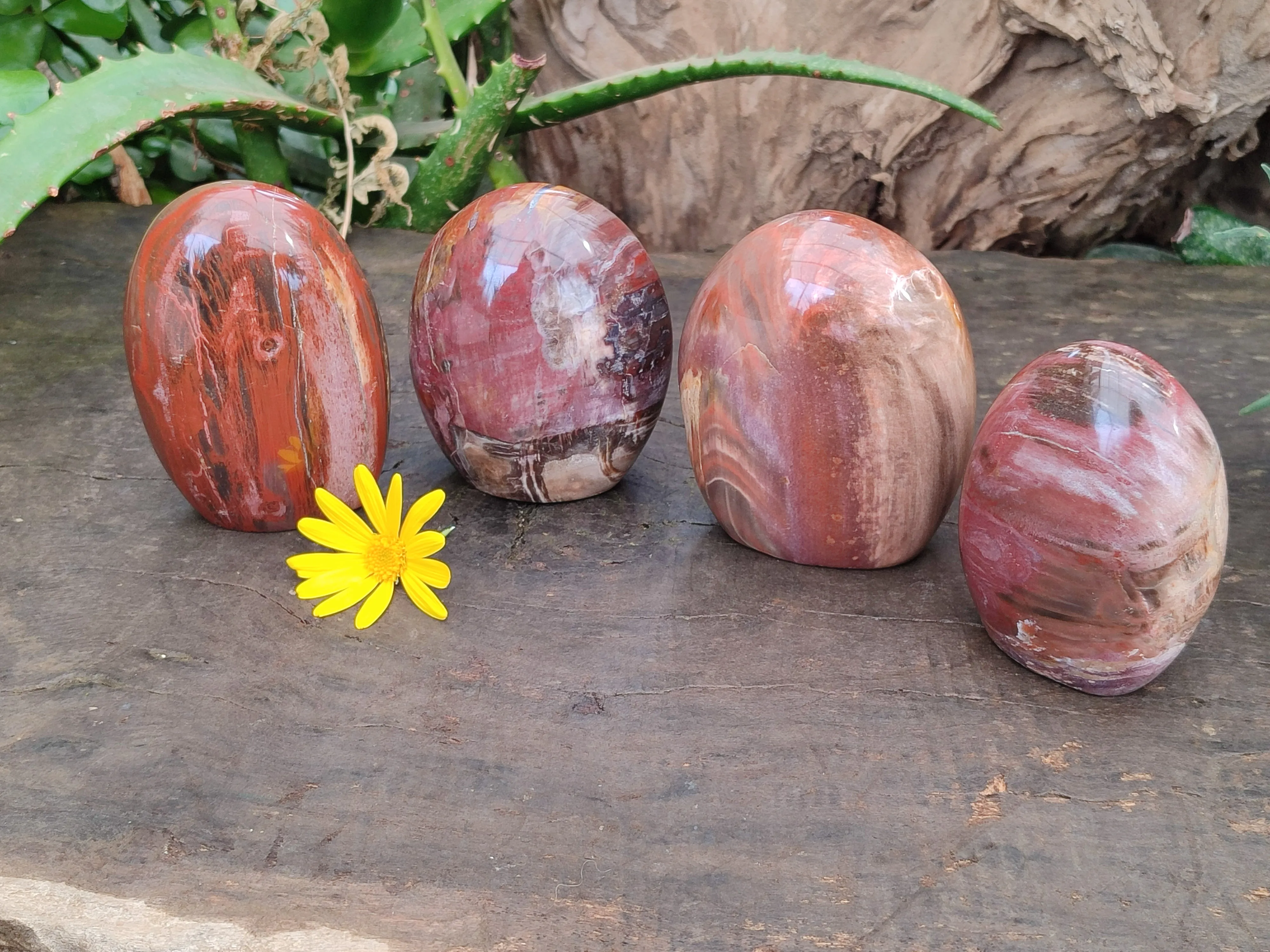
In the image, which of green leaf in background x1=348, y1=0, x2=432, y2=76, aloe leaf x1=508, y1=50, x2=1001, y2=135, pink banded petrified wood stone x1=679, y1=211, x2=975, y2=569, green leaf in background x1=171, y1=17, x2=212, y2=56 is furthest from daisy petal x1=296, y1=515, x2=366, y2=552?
green leaf in background x1=171, y1=17, x2=212, y2=56

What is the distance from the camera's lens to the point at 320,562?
944 mm

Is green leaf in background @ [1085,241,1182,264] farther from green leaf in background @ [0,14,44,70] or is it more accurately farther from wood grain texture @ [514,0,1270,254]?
green leaf in background @ [0,14,44,70]

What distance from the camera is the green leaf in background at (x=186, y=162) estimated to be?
173cm

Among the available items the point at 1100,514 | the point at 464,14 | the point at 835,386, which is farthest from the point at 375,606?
the point at 464,14

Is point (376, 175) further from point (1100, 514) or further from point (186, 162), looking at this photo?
point (1100, 514)

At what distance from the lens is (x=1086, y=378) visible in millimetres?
781

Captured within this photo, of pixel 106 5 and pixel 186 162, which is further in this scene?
pixel 186 162

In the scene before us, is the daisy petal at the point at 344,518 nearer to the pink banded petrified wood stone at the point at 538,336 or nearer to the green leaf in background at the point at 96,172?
the pink banded petrified wood stone at the point at 538,336

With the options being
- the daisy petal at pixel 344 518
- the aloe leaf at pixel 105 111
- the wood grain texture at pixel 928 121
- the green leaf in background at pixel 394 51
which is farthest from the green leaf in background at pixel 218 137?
the daisy petal at pixel 344 518

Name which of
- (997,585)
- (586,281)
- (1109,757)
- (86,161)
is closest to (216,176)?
(86,161)

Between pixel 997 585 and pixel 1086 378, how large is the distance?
167 mm

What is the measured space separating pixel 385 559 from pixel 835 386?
42cm

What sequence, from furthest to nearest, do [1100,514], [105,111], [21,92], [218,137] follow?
[218,137] < [21,92] < [105,111] < [1100,514]

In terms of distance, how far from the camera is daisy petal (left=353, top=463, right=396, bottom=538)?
3.03 ft
